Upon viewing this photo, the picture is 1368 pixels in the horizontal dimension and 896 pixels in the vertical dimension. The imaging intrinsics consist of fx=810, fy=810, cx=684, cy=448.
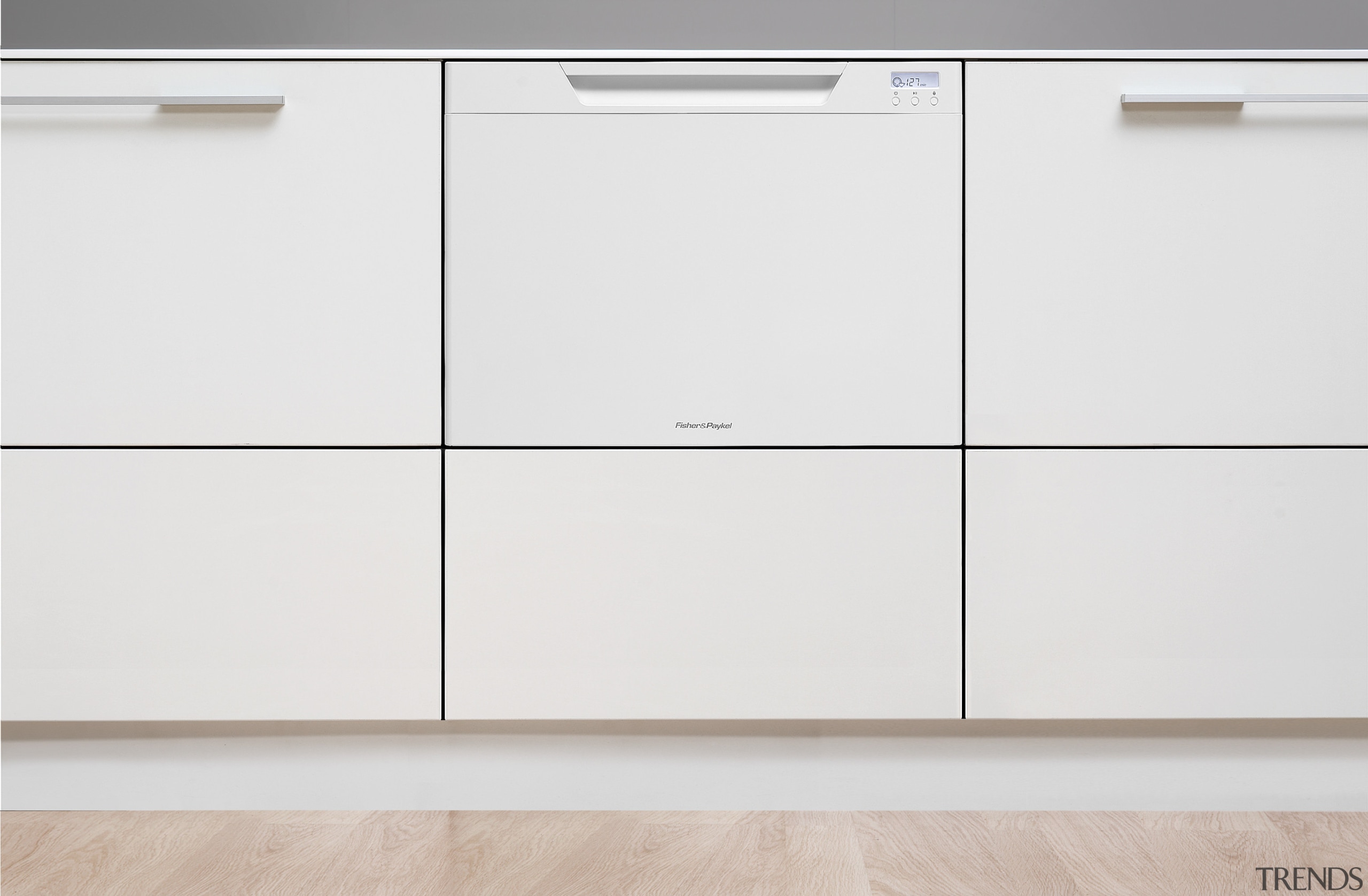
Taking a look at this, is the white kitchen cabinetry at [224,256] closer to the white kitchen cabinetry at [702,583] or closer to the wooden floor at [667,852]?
the white kitchen cabinetry at [702,583]

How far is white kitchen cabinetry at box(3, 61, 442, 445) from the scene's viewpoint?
1033 mm

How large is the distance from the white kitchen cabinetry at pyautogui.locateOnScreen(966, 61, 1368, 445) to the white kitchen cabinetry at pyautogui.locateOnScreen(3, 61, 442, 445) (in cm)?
73

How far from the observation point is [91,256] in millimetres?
1035

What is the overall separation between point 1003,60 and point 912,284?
308 mm

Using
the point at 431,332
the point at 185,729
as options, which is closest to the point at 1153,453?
the point at 431,332

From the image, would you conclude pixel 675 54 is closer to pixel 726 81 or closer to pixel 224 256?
pixel 726 81

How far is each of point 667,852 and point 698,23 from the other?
1337 millimetres

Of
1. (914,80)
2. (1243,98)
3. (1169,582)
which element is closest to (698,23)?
(914,80)

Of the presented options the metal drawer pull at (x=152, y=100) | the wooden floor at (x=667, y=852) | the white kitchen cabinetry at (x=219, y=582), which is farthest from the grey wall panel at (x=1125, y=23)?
the wooden floor at (x=667, y=852)

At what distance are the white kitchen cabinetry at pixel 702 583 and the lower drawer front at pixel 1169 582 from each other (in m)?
0.08

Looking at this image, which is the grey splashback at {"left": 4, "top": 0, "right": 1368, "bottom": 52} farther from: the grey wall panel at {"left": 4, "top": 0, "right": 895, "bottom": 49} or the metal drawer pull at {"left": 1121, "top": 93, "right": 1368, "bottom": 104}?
the metal drawer pull at {"left": 1121, "top": 93, "right": 1368, "bottom": 104}

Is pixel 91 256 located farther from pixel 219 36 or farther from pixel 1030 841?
pixel 1030 841

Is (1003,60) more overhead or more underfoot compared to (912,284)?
more overhead

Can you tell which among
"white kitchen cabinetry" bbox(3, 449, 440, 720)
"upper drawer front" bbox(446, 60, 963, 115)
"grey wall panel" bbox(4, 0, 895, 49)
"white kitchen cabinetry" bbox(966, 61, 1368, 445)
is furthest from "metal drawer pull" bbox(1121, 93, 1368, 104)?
"white kitchen cabinetry" bbox(3, 449, 440, 720)
